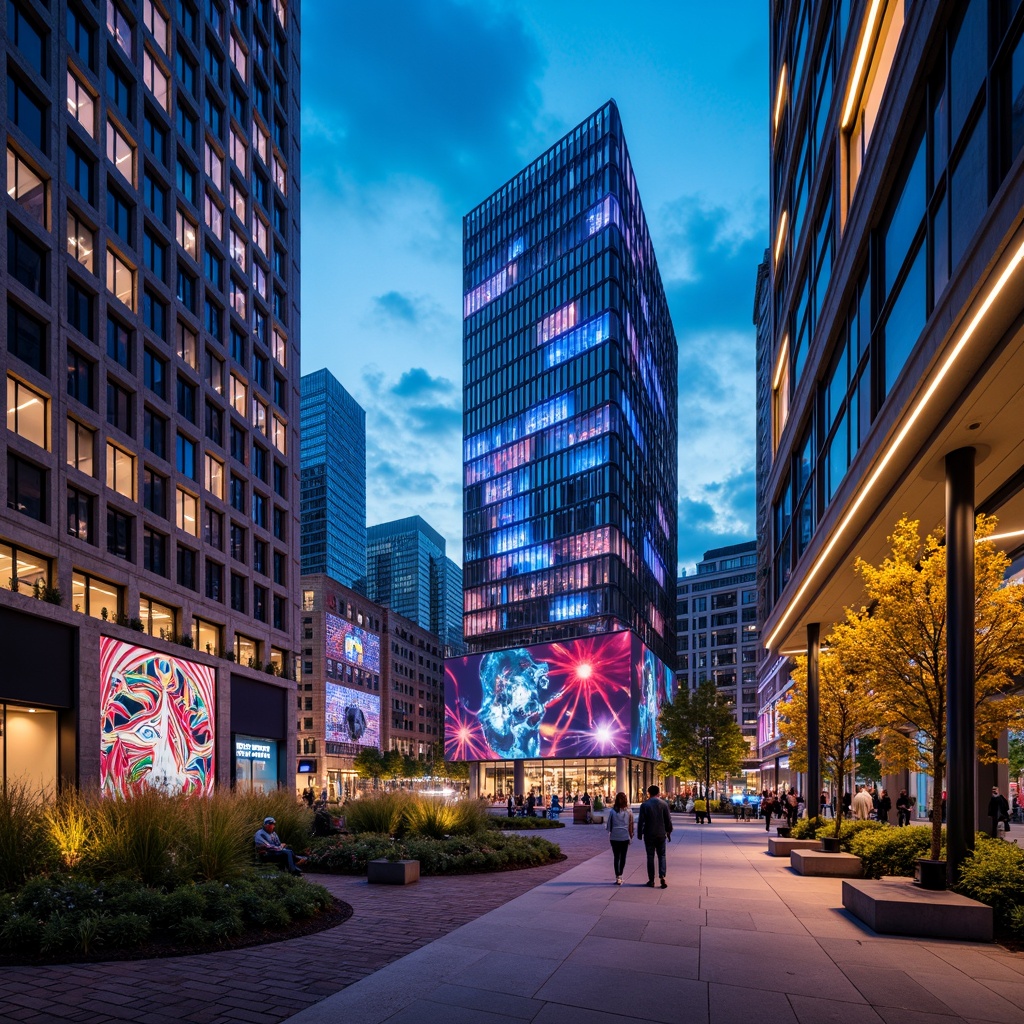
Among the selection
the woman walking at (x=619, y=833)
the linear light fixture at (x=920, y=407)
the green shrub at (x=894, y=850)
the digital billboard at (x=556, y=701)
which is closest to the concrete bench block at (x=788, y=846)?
the green shrub at (x=894, y=850)

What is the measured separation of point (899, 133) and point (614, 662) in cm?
6096

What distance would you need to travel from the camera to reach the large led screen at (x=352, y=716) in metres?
108

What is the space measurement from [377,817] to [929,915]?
13175 mm

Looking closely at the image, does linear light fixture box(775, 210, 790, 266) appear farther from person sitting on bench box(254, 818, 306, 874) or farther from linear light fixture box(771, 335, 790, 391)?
person sitting on bench box(254, 818, 306, 874)

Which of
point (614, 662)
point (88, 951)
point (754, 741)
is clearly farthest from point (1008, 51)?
point (754, 741)

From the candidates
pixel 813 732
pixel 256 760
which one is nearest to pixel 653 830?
pixel 813 732

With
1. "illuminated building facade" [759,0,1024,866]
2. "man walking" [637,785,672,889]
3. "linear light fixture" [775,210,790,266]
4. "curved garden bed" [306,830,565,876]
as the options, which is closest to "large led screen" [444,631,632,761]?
"linear light fixture" [775,210,790,266]

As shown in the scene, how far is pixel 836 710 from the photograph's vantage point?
982 inches

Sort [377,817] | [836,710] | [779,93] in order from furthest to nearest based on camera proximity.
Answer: [779,93] < [836,710] < [377,817]

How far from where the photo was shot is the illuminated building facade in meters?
10.0

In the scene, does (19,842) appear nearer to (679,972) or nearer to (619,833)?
(679,972)

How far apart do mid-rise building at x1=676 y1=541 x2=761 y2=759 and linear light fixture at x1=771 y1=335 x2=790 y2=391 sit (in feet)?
363

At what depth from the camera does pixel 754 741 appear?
14300 centimetres

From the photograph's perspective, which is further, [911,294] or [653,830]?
[653,830]
